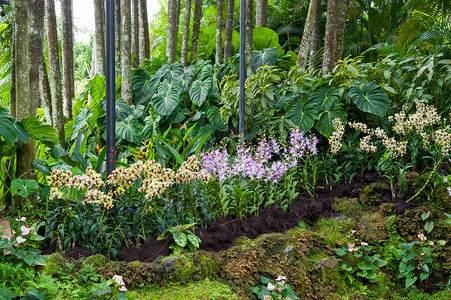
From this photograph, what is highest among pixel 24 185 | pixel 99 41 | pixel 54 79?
pixel 99 41

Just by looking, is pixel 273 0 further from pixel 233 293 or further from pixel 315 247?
pixel 233 293

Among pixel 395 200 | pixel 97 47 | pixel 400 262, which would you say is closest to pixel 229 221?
pixel 400 262

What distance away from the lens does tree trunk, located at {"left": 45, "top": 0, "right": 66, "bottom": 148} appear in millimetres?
4441

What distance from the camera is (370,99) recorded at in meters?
4.27

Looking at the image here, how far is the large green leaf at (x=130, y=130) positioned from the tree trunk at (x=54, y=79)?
0.94 m

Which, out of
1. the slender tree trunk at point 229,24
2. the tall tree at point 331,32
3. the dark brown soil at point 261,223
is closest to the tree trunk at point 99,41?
the slender tree trunk at point 229,24

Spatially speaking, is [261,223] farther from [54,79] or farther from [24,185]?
[54,79]

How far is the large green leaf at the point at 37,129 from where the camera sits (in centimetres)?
296

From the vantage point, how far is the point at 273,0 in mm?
10156

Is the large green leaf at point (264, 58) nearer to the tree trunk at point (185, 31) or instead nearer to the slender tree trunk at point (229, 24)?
the slender tree trunk at point (229, 24)

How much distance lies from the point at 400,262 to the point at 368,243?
270 millimetres

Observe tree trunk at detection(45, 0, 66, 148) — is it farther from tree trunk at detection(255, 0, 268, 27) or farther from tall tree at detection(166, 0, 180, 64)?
tree trunk at detection(255, 0, 268, 27)

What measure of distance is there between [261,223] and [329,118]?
1.79m

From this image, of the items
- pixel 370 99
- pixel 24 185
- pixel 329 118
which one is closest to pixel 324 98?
pixel 329 118
